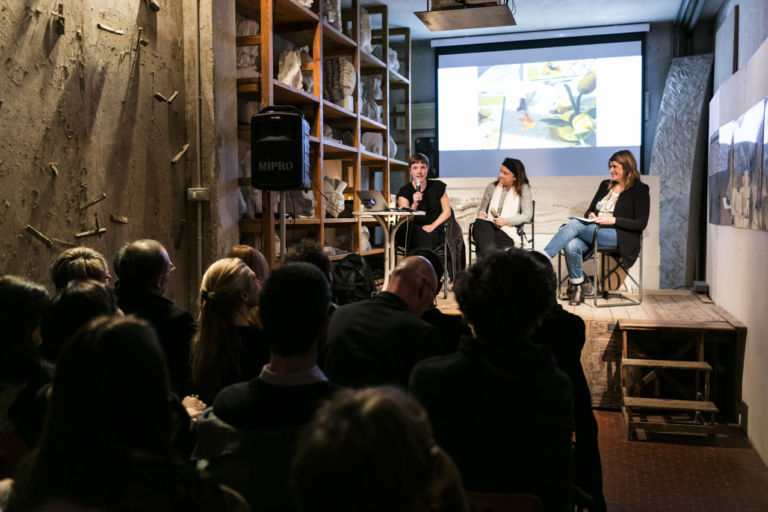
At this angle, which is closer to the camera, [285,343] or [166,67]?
[285,343]

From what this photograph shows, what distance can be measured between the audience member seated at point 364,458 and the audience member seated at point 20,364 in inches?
36.1

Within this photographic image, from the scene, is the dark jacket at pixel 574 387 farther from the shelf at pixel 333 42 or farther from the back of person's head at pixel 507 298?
the shelf at pixel 333 42

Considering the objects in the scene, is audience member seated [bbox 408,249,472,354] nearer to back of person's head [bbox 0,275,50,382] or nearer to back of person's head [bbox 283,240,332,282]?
back of person's head [bbox 283,240,332,282]

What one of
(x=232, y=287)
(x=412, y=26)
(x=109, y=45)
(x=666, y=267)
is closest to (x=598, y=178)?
(x=666, y=267)

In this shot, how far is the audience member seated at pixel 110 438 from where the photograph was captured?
0.79 metres

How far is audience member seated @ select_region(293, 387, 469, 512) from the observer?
645 millimetres

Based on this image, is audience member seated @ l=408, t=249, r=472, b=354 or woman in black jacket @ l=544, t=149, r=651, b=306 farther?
woman in black jacket @ l=544, t=149, r=651, b=306

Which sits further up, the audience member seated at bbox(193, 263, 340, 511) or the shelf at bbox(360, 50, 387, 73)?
the shelf at bbox(360, 50, 387, 73)

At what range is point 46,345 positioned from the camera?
1539 millimetres

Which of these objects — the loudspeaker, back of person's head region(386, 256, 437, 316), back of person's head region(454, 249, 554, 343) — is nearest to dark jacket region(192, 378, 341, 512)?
back of person's head region(454, 249, 554, 343)

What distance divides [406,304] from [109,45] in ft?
7.68

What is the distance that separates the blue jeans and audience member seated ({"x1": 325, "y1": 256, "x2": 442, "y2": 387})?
3.44m

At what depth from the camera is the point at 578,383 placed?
7.14 ft

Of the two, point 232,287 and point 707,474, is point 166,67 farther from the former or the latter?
point 707,474
